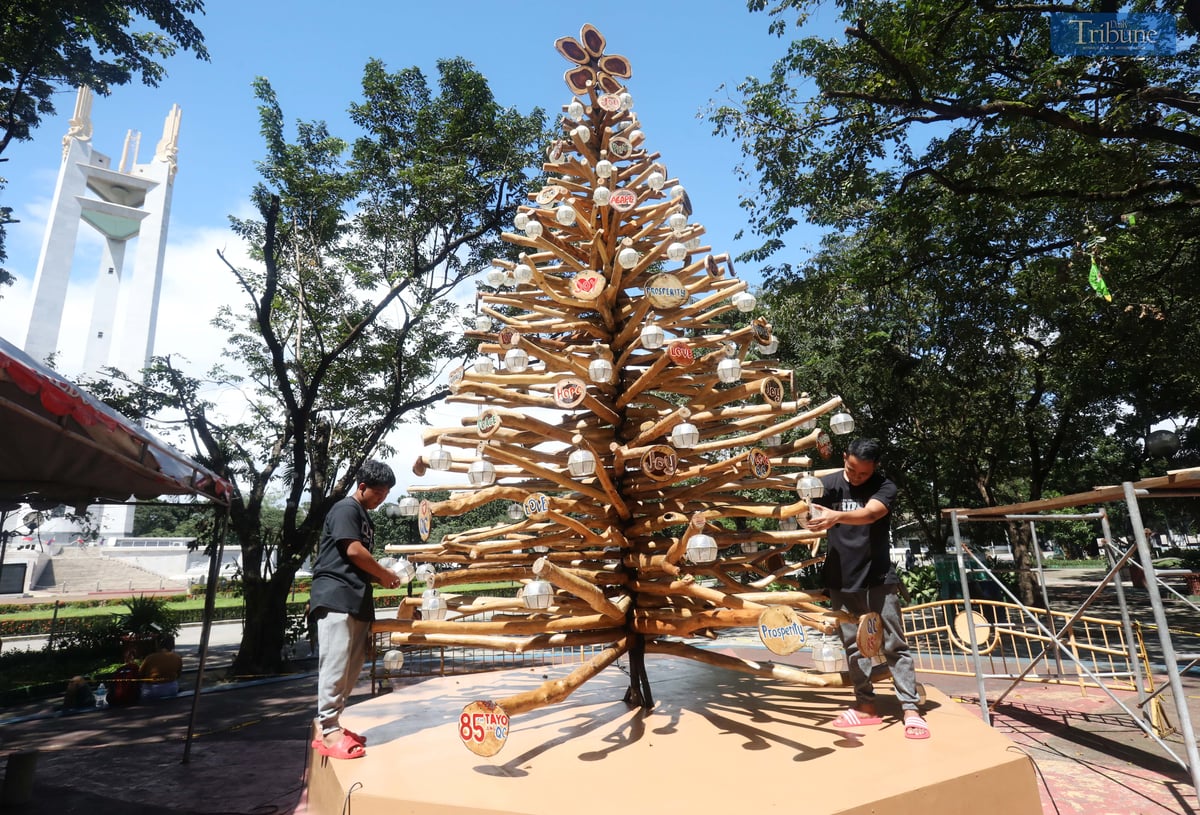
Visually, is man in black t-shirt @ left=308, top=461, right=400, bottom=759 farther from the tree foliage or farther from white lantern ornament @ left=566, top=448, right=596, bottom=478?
the tree foliage

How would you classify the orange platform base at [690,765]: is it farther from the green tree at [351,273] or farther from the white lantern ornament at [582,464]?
the green tree at [351,273]

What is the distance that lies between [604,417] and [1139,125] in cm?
823

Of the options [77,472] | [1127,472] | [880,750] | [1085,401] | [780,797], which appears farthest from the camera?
A: [1127,472]

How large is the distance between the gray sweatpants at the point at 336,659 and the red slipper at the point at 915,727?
281cm

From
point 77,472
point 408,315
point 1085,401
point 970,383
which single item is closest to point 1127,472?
point 1085,401

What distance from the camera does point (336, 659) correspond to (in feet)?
10.6

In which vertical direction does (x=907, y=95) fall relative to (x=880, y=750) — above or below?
above

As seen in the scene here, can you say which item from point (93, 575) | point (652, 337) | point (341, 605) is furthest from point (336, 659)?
point (93, 575)

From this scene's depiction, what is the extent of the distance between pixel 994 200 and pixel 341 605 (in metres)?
10.4

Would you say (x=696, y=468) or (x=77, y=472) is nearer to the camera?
(x=696, y=468)

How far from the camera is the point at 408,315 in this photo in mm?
13266

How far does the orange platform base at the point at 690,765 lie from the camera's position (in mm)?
2258

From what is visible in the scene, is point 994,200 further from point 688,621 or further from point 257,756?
point 257,756

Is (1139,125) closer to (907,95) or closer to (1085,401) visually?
(907,95)
